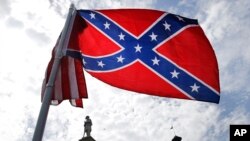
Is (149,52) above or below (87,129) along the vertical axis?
above

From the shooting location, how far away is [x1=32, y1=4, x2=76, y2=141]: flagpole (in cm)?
769

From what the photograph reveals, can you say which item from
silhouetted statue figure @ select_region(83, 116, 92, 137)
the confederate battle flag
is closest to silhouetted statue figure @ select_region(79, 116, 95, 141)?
silhouetted statue figure @ select_region(83, 116, 92, 137)

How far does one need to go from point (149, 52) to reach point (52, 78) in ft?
12.4

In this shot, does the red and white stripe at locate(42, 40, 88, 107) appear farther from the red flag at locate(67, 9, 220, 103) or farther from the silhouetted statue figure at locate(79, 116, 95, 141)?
the silhouetted statue figure at locate(79, 116, 95, 141)

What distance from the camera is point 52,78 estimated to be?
8508 millimetres

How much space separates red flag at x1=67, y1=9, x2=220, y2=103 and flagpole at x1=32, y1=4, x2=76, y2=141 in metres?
0.53

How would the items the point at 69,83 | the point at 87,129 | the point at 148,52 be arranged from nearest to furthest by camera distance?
1. the point at 69,83
2. the point at 148,52
3. the point at 87,129

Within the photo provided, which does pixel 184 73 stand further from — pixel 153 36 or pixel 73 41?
pixel 73 41

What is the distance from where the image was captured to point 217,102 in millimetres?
10570

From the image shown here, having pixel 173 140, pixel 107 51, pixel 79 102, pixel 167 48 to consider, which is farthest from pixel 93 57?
pixel 173 140

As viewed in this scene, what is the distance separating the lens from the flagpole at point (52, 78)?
25.2 ft

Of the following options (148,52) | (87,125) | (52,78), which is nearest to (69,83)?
(52,78)

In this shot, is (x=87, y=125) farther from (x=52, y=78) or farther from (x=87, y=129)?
(x=52, y=78)

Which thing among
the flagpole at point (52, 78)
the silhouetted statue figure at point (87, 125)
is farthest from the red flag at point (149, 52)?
the silhouetted statue figure at point (87, 125)
